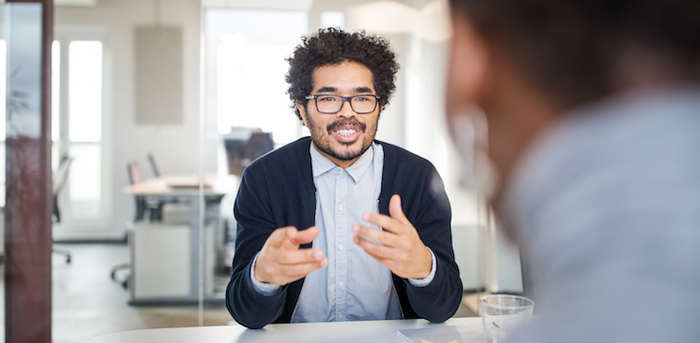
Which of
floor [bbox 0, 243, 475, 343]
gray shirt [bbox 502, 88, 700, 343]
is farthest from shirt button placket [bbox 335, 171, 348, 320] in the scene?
floor [bbox 0, 243, 475, 343]

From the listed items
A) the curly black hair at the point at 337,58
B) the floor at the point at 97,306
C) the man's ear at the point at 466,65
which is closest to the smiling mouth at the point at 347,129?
the curly black hair at the point at 337,58

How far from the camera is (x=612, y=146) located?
1.11 ft

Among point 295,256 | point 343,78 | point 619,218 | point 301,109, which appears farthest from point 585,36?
point 301,109

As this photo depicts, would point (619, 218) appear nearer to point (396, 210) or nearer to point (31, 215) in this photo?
point (396, 210)

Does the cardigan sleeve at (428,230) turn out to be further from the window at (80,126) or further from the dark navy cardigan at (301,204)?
the window at (80,126)

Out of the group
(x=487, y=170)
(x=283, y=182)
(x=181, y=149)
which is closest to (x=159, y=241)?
(x=181, y=149)

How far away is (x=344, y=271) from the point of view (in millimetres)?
1456

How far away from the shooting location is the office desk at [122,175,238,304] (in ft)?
10.3

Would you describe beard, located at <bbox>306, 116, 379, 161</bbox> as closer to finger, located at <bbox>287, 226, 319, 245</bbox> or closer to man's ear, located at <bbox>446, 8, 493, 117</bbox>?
finger, located at <bbox>287, 226, 319, 245</bbox>

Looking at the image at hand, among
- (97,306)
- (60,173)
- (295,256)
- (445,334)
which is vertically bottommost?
(97,306)

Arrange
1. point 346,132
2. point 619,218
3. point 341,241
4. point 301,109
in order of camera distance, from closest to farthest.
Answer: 1. point 619,218
2. point 341,241
3. point 346,132
4. point 301,109

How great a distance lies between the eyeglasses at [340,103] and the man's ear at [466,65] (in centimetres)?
127

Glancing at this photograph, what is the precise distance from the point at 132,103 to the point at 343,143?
2023 millimetres

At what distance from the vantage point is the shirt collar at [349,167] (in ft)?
5.13
